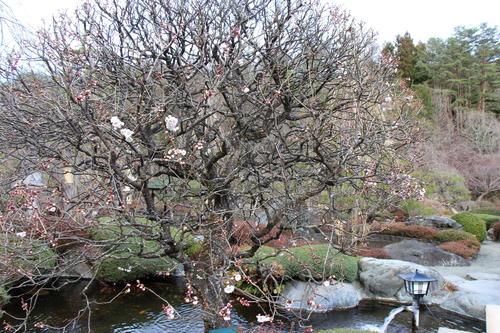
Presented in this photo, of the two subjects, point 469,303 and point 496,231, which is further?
point 496,231

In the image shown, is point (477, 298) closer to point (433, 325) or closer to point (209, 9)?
point (433, 325)

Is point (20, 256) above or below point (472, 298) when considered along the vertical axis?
above

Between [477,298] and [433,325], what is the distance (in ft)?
3.83

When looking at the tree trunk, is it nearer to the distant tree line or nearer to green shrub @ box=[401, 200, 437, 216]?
green shrub @ box=[401, 200, 437, 216]

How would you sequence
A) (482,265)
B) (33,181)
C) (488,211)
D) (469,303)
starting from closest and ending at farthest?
1. (33,181)
2. (469,303)
3. (482,265)
4. (488,211)

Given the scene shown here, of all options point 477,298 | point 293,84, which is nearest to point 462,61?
point 477,298

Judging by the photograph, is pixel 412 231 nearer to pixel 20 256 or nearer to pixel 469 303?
pixel 469 303

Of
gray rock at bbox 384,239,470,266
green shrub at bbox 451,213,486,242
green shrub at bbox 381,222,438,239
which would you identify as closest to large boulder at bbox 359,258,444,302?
gray rock at bbox 384,239,470,266

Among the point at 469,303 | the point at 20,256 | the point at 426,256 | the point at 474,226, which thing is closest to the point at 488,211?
the point at 474,226

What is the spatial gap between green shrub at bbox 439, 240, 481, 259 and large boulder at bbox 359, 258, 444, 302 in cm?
352

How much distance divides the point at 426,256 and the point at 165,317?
7205mm

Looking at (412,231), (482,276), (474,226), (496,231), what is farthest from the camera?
(496,231)

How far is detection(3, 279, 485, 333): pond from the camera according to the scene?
5.58 m

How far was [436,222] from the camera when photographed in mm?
13523
